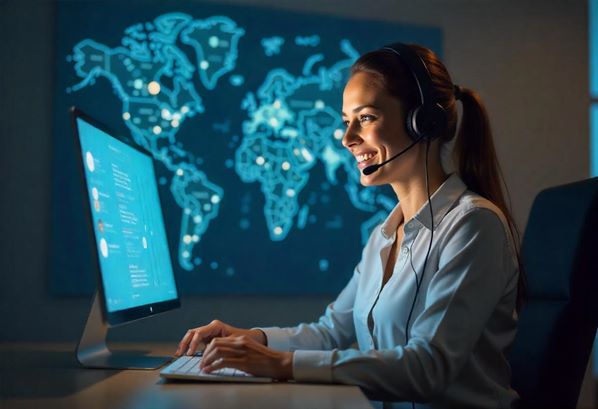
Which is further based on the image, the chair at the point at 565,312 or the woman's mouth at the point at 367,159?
the woman's mouth at the point at 367,159

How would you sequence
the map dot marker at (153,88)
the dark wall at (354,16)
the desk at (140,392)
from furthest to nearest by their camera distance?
1. the map dot marker at (153,88)
2. the dark wall at (354,16)
3. the desk at (140,392)

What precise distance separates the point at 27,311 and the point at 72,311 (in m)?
0.17

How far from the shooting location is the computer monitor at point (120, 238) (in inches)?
43.2

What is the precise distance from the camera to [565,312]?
128 centimetres

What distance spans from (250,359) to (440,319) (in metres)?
0.34

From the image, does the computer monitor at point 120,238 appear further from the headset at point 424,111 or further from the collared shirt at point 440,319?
the headset at point 424,111

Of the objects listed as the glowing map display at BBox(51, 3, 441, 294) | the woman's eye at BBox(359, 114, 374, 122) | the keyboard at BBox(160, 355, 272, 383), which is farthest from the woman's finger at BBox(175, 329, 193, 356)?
the glowing map display at BBox(51, 3, 441, 294)

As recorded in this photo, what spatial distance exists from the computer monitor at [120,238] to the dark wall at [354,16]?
1096mm

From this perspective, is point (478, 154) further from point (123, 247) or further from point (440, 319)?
point (123, 247)

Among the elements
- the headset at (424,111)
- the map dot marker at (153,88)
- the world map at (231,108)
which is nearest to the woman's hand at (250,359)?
the headset at (424,111)

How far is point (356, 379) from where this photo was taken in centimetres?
→ 103

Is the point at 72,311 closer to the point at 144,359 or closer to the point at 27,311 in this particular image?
the point at 27,311

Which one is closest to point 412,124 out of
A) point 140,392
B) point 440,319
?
point 440,319

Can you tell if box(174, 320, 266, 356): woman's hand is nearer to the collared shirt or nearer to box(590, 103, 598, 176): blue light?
the collared shirt
